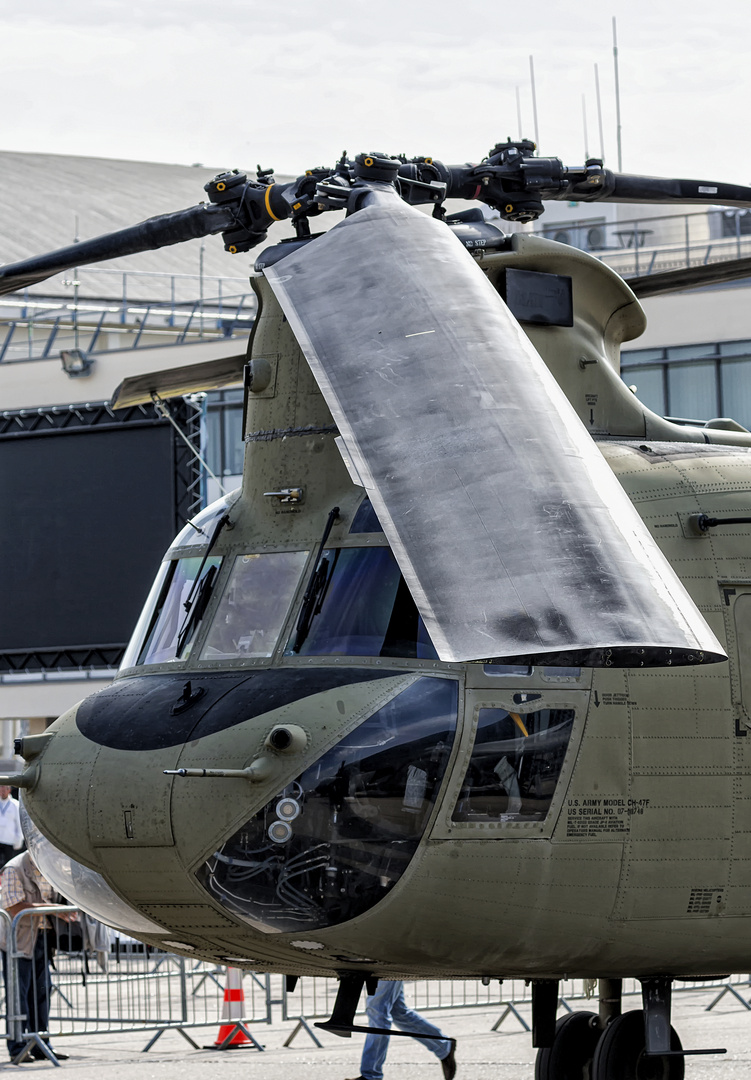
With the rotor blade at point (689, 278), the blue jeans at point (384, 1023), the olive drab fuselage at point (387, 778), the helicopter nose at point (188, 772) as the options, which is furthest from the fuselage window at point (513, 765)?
the blue jeans at point (384, 1023)

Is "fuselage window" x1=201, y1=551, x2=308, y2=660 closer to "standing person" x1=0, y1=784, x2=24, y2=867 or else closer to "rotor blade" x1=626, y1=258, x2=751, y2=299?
"rotor blade" x1=626, y1=258, x2=751, y2=299

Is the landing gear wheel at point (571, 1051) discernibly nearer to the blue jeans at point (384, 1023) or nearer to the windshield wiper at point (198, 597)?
the blue jeans at point (384, 1023)

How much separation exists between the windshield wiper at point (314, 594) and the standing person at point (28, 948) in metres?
7.43

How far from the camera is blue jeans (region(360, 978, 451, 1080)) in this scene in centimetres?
1120

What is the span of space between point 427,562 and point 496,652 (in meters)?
0.45

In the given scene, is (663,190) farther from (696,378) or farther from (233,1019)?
(696,378)

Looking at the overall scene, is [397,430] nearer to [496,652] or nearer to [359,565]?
[496,652]

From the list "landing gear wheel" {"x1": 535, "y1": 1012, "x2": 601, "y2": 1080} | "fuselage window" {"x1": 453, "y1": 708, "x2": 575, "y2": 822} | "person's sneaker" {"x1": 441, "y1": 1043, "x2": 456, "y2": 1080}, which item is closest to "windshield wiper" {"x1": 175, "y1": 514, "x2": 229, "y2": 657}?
"fuselage window" {"x1": 453, "y1": 708, "x2": 575, "y2": 822}

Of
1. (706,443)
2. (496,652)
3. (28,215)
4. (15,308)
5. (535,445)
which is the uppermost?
(28,215)

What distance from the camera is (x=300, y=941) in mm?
7332

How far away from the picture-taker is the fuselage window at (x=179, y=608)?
26.8ft

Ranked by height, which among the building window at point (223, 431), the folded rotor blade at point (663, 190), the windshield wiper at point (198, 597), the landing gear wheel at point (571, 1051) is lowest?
the landing gear wheel at point (571, 1051)

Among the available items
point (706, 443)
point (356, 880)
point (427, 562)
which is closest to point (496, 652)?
point (427, 562)

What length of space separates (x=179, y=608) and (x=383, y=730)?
170 cm
